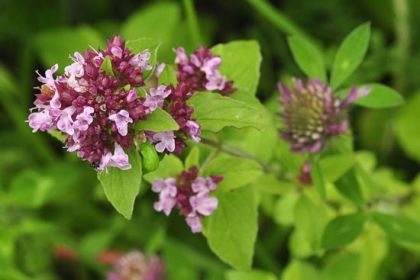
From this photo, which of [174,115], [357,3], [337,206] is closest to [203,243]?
[337,206]

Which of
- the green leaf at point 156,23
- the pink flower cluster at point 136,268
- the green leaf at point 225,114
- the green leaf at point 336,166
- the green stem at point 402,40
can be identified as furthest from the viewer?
the green leaf at point 156,23

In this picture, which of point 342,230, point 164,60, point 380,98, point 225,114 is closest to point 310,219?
point 342,230

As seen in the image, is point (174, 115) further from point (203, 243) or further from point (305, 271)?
point (203, 243)

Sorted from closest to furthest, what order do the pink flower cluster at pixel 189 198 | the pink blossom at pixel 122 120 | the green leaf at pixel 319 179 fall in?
the pink blossom at pixel 122 120, the pink flower cluster at pixel 189 198, the green leaf at pixel 319 179

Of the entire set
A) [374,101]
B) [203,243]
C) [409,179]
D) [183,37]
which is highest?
[374,101]

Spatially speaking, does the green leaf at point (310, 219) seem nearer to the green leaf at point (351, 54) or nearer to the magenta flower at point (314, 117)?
the magenta flower at point (314, 117)

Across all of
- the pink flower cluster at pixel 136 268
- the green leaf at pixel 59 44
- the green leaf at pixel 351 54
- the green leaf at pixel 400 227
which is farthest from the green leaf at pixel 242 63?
the green leaf at pixel 59 44
